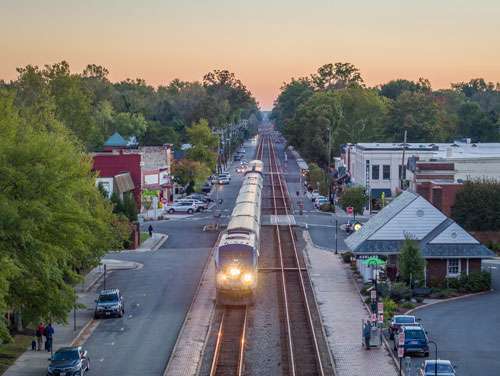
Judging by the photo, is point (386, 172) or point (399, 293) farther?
point (386, 172)

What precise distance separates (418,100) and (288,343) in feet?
371

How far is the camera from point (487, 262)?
62156mm

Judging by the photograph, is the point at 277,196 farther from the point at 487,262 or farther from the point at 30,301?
the point at 30,301

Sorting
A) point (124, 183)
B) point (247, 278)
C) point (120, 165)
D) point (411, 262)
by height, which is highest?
point (120, 165)

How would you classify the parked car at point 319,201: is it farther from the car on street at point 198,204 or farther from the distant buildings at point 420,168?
the car on street at point 198,204

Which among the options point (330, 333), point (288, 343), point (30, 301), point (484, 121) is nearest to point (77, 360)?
point (30, 301)

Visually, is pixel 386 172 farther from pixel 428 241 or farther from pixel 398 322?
pixel 398 322

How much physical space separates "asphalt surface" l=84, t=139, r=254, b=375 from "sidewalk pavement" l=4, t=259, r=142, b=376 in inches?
25.7

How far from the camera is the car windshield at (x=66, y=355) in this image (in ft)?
109

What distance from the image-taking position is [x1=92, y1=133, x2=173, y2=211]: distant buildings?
286ft

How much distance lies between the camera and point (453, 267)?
173ft

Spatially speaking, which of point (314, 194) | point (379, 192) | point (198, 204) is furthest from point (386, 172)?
point (198, 204)

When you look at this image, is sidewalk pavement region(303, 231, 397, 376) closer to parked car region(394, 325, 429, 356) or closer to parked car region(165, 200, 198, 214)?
parked car region(394, 325, 429, 356)

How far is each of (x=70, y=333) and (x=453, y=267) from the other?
71.6ft
